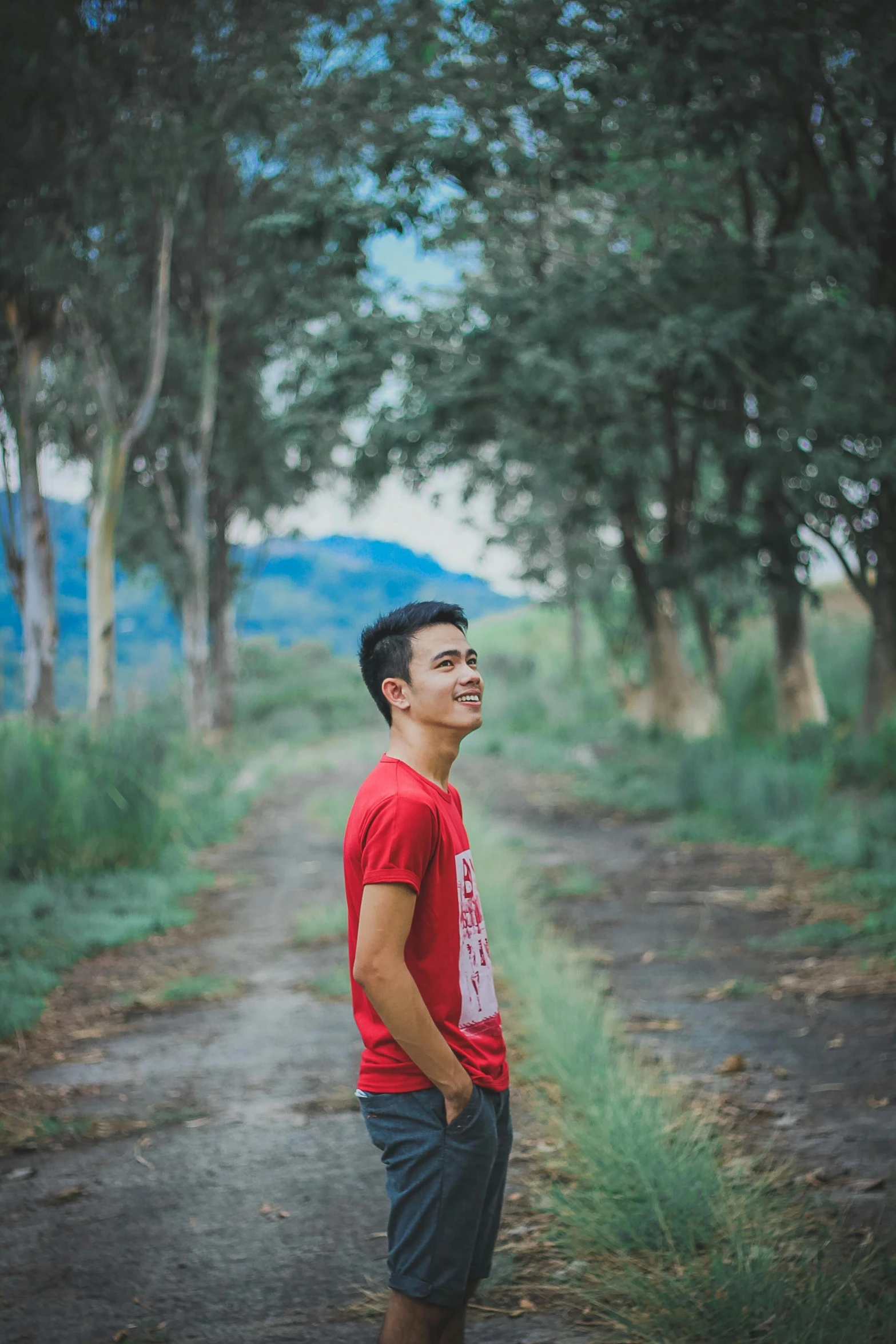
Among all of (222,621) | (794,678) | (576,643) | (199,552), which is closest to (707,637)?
(794,678)

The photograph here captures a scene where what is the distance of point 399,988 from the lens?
2.23m

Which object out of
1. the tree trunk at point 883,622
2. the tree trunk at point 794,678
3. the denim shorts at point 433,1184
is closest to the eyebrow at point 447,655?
the denim shorts at point 433,1184

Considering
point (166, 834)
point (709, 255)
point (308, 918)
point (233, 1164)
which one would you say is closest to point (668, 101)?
Result: point (709, 255)

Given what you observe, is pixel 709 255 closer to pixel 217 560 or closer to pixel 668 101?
pixel 668 101

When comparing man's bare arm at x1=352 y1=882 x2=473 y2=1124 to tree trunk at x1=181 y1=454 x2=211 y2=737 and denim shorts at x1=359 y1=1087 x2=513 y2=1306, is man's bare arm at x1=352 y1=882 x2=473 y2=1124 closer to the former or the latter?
denim shorts at x1=359 y1=1087 x2=513 y2=1306

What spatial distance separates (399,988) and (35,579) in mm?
11972

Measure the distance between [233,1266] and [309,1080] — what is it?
169 centimetres

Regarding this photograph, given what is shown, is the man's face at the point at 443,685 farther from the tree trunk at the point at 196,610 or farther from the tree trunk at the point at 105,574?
the tree trunk at the point at 196,610

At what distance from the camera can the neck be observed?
251 centimetres

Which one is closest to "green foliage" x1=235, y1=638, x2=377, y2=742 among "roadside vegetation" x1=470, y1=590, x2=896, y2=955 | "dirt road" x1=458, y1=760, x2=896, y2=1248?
"roadside vegetation" x1=470, y1=590, x2=896, y2=955

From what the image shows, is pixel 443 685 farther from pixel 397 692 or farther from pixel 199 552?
pixel 199 552

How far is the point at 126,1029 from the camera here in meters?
6.12

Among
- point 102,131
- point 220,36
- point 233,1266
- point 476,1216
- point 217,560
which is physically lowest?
point 233,1266

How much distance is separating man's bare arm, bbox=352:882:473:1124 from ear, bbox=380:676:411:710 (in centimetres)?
44
